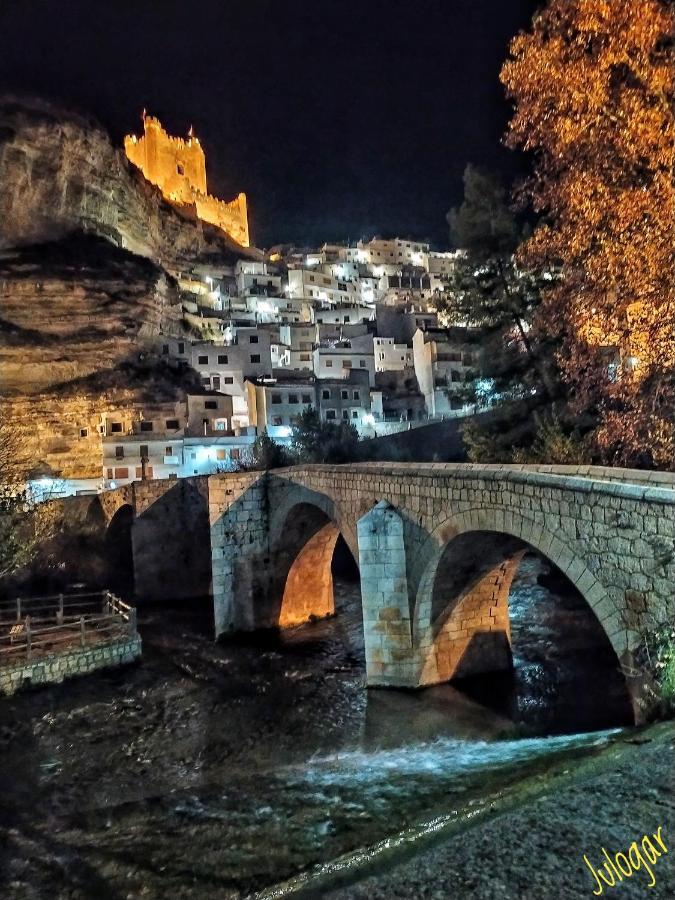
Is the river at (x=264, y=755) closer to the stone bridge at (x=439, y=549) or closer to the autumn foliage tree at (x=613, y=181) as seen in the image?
the stone bridge at (x=439, y=549)

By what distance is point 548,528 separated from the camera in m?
8.76

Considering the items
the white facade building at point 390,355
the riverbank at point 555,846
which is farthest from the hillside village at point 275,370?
the riverbank at point 555,846

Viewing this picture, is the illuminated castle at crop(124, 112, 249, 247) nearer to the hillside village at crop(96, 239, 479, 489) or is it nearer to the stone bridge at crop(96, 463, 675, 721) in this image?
the hillside village at crop(96, 239, 479, 489)

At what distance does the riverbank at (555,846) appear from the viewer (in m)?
3.04

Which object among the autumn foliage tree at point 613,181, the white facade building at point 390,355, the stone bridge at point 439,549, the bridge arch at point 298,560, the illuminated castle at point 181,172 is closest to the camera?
the stone bridge at point 439,549

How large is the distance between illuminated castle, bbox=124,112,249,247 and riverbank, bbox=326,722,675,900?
9705 cm

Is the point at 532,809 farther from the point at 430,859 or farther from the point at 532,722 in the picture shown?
the point at 532,722

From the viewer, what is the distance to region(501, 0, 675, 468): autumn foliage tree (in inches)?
383

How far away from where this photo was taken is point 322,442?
33.7m

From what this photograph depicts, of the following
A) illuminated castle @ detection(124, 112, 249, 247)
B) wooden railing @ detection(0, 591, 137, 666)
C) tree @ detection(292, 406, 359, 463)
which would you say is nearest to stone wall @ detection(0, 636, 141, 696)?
wooden railing @ detection(0, 591, 137, 666)

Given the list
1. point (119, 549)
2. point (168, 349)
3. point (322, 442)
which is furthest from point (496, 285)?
point (168, 349)

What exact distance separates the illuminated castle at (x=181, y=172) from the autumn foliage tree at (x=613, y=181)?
289ft

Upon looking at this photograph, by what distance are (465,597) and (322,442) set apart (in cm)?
2140
